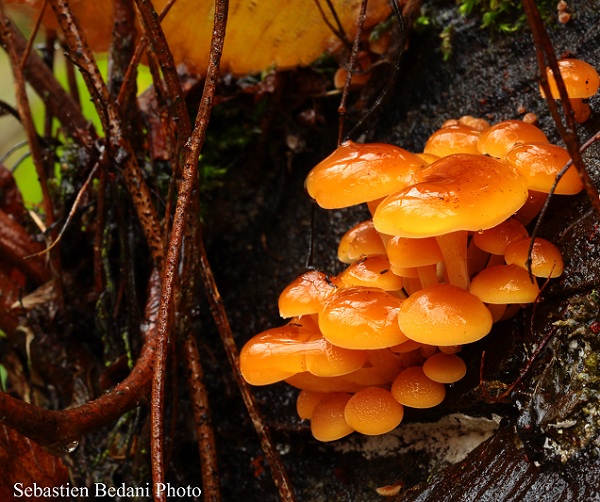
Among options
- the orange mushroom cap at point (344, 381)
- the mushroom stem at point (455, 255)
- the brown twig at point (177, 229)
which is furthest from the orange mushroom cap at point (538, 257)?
the brown twig at point (177, 229)

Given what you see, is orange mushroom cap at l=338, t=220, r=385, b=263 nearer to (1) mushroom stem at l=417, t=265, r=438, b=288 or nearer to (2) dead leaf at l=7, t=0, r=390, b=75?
(1) mushroom stem at l=417, t=265, r=438, b=288

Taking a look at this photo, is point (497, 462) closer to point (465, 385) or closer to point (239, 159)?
point (465, 385)

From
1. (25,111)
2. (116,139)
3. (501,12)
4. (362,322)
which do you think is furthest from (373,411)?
(25,111)

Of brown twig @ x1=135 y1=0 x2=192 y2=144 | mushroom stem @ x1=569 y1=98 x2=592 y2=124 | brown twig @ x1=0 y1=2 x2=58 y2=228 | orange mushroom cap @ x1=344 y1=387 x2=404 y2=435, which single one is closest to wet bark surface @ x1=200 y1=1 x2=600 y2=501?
mushroom stem @ x1=569 y1=98 x2=592 y2=124

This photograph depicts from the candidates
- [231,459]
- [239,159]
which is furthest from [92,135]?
[231,459]

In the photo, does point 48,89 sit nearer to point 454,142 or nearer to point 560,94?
point 454,142

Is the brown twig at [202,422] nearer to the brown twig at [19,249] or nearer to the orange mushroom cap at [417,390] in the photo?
the orange mushroom cap at [417,390]

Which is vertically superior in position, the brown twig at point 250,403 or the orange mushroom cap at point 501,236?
the orange mushroom cap at point 501,236
